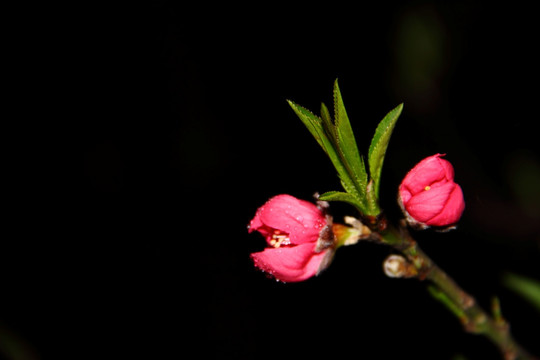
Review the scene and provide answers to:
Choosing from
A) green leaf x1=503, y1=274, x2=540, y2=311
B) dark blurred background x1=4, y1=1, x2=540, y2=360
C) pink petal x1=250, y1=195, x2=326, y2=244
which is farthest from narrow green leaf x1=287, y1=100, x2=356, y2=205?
dark blurred background x1=4, y1=1, x2=540, y2=360

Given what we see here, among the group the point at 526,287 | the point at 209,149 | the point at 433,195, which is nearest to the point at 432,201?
the point at 433,195

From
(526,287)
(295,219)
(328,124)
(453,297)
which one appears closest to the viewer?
(328,124)

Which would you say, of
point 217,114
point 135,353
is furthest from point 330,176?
point 135,353

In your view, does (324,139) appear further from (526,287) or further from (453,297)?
(526,287)

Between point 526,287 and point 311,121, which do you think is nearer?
point 311,121

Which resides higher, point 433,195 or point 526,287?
point 433,195

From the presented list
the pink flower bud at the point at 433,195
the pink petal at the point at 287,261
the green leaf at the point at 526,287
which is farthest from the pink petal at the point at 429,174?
the green leaf at the point at 526,287

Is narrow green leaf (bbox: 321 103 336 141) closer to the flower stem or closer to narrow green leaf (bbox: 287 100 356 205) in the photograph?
narrow green leaf (bbox: 287 100 356 205)

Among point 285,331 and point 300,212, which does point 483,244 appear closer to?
point 285,331
